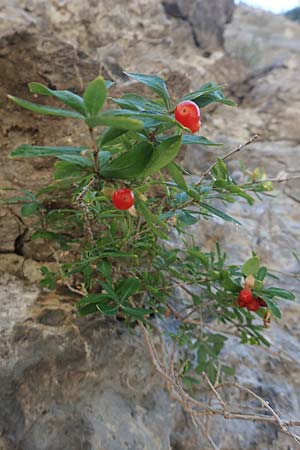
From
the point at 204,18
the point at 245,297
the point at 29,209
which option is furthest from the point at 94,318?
the point at 204,18

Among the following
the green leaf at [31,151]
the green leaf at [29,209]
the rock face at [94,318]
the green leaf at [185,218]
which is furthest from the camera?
the green leaf at [29,209]

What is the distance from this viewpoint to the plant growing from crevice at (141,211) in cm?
68

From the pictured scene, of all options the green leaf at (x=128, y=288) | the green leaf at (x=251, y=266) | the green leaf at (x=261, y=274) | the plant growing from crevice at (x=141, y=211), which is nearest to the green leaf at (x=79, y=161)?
the plant growing from crevice at (x=141, y=211)

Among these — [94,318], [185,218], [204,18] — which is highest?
[204,18]

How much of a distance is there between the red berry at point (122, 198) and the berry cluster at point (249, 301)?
19.5 inches

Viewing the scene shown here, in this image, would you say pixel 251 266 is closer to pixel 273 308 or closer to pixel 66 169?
pixel 273 308

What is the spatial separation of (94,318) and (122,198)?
2.37ft

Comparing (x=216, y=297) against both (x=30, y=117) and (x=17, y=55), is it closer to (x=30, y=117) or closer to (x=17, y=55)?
(x=30, y=117)

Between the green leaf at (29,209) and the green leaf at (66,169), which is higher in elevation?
the green leaf at (66,169)

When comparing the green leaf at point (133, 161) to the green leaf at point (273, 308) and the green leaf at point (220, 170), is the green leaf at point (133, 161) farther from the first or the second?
the green leaf at point (273, 308)

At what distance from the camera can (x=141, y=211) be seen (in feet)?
2.63

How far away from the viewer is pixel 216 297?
117 cm

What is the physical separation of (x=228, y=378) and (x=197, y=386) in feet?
0.46

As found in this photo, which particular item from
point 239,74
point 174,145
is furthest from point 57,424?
point 239,74
